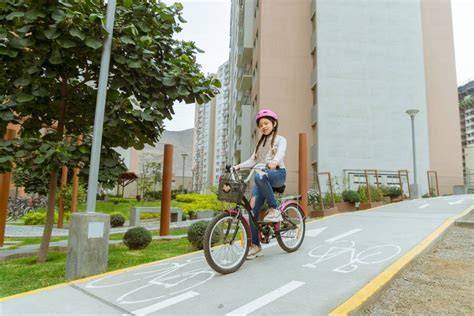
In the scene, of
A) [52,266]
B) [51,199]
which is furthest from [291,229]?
[51,199]

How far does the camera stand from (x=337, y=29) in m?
22.9

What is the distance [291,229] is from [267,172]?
3.53 ft

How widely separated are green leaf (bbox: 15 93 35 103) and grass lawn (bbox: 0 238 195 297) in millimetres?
2527

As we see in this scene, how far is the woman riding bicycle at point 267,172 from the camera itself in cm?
462

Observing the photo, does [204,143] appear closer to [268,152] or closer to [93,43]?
[93,43]

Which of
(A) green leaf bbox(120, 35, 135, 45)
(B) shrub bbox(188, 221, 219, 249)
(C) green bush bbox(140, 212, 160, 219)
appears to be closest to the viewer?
(A) green leaf bbox(120, 35, 135, 45)

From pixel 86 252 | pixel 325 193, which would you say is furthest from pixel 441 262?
pixel 325 193

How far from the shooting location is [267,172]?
4.62 metres

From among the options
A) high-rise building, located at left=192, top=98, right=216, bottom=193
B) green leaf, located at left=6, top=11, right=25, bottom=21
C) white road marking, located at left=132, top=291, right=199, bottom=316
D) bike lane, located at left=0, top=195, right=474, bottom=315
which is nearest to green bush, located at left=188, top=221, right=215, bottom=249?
bike lane, located at left=0, top=195, right=474, bottom=315

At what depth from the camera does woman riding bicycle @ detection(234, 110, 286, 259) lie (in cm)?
462

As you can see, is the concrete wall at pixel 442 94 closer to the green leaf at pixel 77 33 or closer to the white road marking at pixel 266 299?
the white road marking at pixel 266 299

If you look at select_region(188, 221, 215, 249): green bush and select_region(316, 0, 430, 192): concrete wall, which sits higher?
select_region(316, 0, 430, 192): concrete wall

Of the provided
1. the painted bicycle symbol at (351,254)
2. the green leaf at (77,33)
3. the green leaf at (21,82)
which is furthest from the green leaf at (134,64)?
the painted bicycle symbol at (351,254)

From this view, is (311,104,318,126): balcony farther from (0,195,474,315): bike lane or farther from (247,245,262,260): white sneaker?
(247,245,262,260): white sneaker
